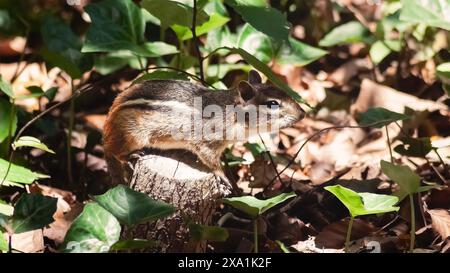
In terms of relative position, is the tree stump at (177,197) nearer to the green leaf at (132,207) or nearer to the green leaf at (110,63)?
the green leaf at (132,207)

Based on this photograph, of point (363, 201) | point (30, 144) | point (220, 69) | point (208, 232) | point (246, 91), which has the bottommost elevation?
point (208, 232)

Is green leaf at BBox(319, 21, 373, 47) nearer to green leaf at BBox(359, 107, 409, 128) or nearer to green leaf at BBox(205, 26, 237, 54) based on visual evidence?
green leaf at BBox(205, 26, 237, 54)

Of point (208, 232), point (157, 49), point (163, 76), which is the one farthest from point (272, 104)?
point (208, 232)

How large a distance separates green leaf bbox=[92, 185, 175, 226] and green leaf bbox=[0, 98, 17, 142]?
4.98 feet

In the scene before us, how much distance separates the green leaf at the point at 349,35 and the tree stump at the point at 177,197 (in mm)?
2391

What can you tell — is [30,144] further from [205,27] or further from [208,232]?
[205,27]

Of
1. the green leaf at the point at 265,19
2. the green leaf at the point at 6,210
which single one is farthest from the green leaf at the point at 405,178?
the green leaf at the point at 6,210

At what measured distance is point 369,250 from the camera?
3.96 m

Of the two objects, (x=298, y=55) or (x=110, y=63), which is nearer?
(x=298, y=55)

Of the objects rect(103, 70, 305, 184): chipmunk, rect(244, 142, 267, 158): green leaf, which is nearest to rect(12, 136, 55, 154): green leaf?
rect(103, 70, 305, 184): chipmunk

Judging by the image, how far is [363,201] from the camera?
3514 mm

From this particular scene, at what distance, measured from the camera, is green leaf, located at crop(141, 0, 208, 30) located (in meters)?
4.22

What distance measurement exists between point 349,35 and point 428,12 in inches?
97.3
